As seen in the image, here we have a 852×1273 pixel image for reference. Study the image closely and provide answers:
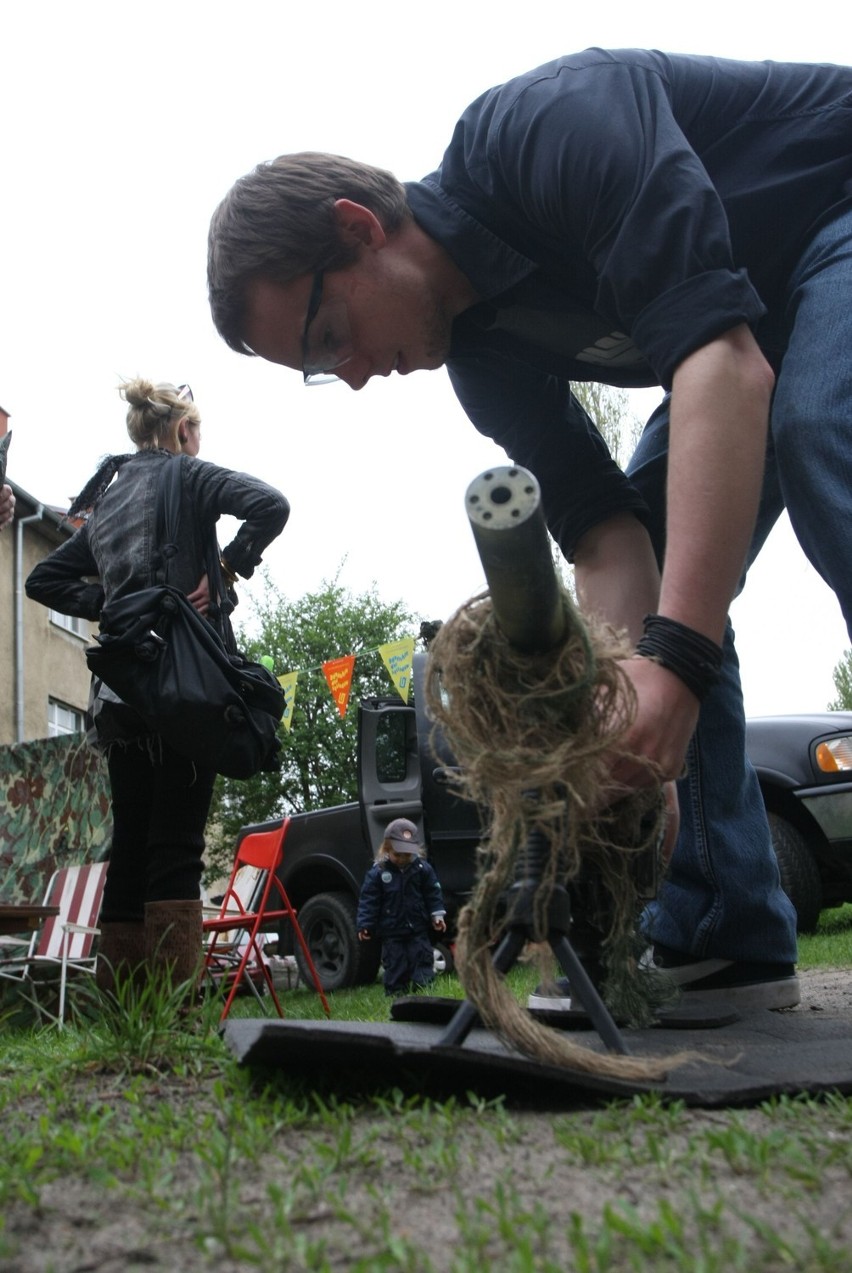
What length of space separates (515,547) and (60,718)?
25.8 meters

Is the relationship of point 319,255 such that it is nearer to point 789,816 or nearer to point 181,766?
point 181,766

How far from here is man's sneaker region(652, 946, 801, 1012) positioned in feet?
8.62

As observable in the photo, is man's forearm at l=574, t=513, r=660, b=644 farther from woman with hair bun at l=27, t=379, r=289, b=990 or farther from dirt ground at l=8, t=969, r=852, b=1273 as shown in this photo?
dirt ground at l=8, t=969, r=852, b=1273

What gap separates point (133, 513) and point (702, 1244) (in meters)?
3.01

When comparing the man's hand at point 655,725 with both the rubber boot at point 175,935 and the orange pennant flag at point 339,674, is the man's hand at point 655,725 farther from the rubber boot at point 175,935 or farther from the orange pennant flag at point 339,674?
the orange pennant flag at point 339,674

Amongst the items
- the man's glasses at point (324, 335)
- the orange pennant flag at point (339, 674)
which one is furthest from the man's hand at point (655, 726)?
the orange pennant flag at point (339, 674)

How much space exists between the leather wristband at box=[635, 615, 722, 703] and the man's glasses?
0.99 metres

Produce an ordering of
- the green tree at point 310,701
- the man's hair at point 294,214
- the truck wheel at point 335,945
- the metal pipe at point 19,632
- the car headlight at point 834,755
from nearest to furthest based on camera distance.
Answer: the man's hair at point 294,214 → the car headlight at point 834,755 → the truck wheel at point 335,945 → the metal pipe at point 19,632 → the green tree at point 310,701

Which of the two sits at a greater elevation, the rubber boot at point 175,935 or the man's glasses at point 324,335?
the man's glasses at point 324,335

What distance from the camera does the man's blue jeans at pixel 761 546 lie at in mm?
2055

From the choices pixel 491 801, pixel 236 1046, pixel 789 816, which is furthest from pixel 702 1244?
pixel 789 816

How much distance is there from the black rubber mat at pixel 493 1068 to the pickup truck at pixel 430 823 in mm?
2497

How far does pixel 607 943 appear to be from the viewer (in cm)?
193

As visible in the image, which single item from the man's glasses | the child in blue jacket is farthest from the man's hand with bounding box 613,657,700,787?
the child in blue jacket
